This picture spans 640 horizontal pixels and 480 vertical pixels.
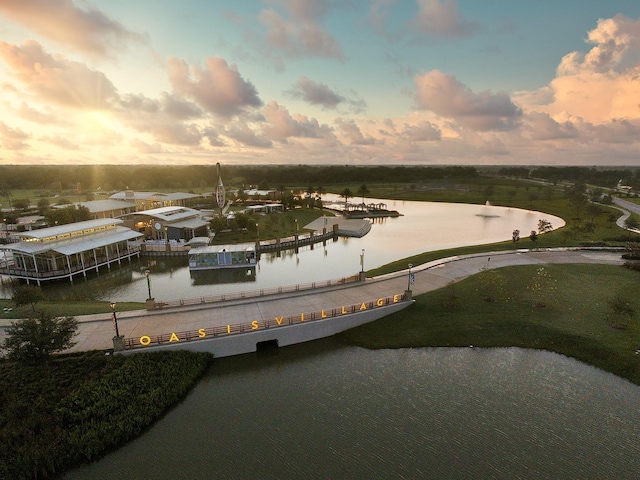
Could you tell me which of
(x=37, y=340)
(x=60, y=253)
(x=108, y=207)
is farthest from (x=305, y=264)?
(x=108, y=207)

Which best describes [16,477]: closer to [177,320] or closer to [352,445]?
[177,320]

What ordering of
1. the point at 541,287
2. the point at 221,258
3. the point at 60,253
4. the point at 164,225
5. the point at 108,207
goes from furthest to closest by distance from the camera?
the point at 108,207
the point at 164,225
the point at 221,258
the point at 60,253
the point at 541,287

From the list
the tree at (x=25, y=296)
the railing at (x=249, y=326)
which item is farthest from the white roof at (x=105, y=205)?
the railing at (x=249, y=326)

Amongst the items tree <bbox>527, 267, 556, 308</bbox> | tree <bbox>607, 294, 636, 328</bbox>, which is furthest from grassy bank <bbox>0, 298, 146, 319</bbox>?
tree <bbox>607, 294, 636, 328</bbox>

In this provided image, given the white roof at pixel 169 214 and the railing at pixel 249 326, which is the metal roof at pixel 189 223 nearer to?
the white roof at pixel 169 214

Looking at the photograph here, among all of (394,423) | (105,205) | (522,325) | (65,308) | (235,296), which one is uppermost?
(105,205)

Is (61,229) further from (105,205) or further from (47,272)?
(105,205)

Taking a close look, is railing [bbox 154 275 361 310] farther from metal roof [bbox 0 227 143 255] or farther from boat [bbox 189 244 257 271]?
metal roof [bbox 0 227 143 255]
